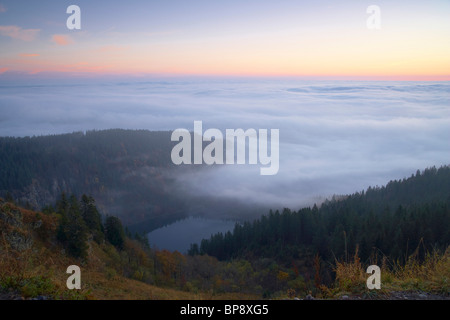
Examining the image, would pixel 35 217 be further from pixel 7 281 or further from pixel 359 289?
pixel 359 289

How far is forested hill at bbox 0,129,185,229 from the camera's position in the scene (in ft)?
311

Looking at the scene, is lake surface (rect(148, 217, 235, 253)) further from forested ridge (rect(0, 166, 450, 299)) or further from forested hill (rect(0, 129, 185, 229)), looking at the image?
forested ridge (rect(0, 166, 450, 299))

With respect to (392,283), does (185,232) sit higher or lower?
lower

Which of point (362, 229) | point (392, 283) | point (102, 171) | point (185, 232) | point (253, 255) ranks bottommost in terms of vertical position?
point (185, 232)

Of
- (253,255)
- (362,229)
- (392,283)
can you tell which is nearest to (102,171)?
(253,255)

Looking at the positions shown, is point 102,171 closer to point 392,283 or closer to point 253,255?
point 253,255

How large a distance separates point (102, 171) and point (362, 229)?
11146cm

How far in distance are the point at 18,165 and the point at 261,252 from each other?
326 feet

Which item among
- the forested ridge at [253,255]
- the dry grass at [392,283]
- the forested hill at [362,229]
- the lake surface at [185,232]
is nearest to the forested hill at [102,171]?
the lake surface at [185,232]

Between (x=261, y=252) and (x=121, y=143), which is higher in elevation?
(x=121, y=143)

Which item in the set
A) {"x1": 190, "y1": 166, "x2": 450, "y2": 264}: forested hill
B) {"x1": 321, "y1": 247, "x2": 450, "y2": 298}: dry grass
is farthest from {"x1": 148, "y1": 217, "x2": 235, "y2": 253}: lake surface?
{"x1": 321, "y1": 247, "x2": 450, "y2": 298}: dry grass

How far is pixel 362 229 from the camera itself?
27.7 m
